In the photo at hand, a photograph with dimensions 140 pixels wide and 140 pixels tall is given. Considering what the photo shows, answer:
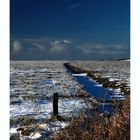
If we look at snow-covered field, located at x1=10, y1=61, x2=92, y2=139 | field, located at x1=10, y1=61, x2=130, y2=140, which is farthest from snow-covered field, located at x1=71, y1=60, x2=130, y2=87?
snow-covered field, located at x1=10, y1=61, x2=92, y2=139

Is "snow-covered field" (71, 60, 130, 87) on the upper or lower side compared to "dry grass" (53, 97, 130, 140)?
upper

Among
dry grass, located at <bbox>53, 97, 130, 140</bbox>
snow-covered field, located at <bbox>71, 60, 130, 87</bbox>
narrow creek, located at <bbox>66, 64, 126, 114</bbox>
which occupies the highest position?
snow-covered field, located at <bbox>71, 60, 130, 87</bbox>

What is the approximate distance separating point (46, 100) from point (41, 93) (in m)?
0.05

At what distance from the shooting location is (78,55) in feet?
7.02

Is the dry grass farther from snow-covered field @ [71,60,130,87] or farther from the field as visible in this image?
snow-covered field @ [71,60,130,87]

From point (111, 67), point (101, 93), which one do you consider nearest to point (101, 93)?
point (101, 93)

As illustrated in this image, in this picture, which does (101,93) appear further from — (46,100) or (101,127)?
(46,100)

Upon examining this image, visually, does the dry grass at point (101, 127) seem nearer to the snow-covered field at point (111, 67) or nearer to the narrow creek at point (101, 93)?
the narrow creek at point (101, 93)

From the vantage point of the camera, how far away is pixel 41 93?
6.93ft

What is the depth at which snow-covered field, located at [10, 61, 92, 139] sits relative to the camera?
6.67 feet

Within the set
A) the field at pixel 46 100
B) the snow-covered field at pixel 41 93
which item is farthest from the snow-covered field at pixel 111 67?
the snow-covered field at pixel 41 93

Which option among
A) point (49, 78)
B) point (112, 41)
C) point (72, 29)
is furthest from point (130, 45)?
point (49, 78)
